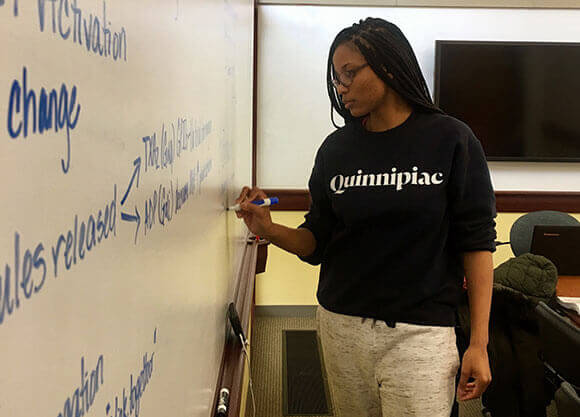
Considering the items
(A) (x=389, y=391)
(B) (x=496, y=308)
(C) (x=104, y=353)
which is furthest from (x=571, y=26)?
(C) (x=104, y=353)

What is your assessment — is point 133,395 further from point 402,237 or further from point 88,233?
point 402,237

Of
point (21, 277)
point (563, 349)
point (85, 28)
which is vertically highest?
point (85, 28)

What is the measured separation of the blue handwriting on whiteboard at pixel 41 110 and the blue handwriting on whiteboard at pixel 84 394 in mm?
125

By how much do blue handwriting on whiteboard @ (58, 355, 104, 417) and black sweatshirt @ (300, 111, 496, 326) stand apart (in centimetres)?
89

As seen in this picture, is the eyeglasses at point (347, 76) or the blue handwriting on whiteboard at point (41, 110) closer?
the blue handwriting on whiteboard at point (41, 110)

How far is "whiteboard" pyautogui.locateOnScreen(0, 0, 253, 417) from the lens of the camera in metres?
0.26

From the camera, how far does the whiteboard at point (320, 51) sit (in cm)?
352

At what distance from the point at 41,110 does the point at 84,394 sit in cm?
17

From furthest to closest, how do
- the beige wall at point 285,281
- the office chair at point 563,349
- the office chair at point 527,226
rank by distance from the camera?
the beige wall at point 285,281
the office chair at point 527,226
the office chair at point 563,349

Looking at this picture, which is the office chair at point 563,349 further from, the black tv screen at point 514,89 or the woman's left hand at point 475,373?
the black tv screen at point 514,89

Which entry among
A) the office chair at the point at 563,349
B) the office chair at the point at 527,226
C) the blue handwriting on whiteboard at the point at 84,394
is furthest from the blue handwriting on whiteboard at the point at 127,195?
the office chair at the point at 527,226

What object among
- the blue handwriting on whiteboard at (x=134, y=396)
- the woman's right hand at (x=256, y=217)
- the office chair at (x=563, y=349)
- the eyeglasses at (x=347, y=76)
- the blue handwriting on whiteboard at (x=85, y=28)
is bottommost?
the office chair at (x=563, y=349)

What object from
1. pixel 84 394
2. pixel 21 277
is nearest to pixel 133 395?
pixel 84 394

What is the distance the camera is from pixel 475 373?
1244 millimetres
